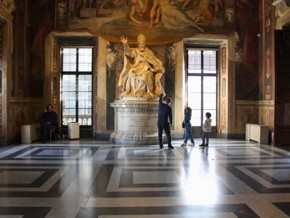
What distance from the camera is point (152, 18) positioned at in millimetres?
14055

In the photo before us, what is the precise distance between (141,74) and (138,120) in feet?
5.43

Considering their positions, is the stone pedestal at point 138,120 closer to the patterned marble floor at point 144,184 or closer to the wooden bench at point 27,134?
the patterned marble floor at point 144,184

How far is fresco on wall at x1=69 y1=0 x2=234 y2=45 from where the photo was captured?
45.5 ft

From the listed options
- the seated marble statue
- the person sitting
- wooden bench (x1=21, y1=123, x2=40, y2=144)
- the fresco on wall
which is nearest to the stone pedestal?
the seated marble statue

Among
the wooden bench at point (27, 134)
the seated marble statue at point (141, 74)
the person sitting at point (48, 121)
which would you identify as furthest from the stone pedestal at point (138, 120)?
the wooden bench at point (27, 134)

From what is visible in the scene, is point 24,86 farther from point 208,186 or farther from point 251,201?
point 251,201

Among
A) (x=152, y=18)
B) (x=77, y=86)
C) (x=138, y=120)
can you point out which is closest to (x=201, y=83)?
(x=152, y=18)

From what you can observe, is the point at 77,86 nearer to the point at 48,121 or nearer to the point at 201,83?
the point at 48,121

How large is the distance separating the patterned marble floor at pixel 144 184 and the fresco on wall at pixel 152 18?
5.95 meters

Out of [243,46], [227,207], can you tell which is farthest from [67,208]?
[243,46]

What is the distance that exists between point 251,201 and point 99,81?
1000 centimetres

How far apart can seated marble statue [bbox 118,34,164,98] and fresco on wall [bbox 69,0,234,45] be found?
1726mm

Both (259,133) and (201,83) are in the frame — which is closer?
(259,133)

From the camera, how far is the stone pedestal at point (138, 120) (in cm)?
1165
